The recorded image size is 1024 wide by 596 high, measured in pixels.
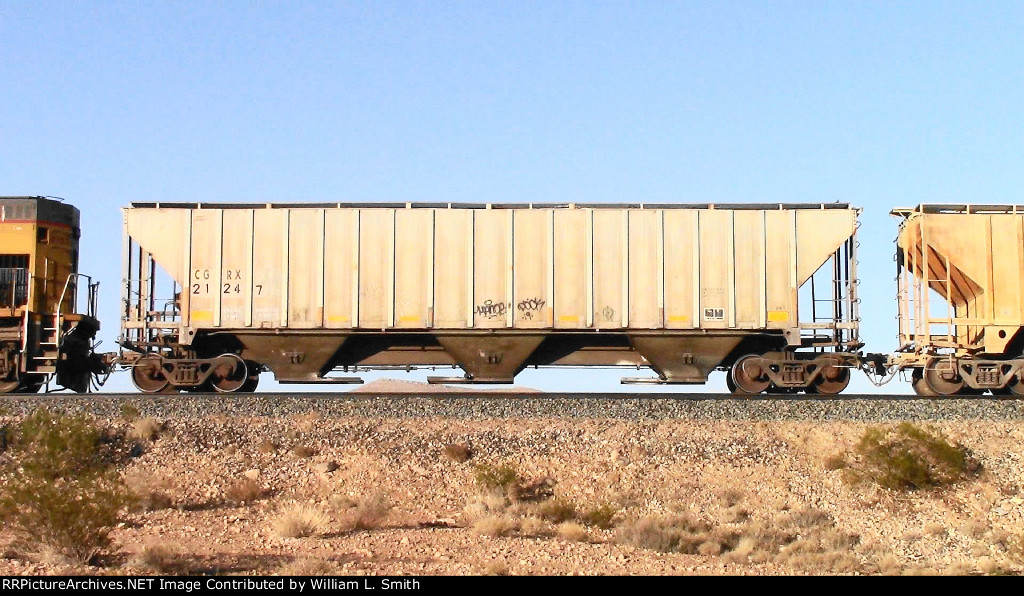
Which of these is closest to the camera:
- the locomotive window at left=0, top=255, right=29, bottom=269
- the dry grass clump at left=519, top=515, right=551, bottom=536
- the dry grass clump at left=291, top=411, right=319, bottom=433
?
the dry grass clump at left=519, top=515, right=551, bottom=536

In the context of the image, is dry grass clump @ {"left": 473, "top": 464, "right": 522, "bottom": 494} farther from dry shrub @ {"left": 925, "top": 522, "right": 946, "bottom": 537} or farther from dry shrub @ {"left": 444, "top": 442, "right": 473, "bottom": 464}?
dry shrub @ {"left": 925, "top": 522, "right": 946, "bottom": 537}

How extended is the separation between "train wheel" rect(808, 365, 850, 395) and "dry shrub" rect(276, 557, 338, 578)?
11376 mm

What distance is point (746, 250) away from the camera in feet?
61.0

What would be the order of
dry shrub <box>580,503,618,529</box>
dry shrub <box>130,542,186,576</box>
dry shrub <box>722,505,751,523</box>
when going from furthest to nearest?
dry shrub <box>722,505,751,523</box>, dry shrub <box>580,503,618,529</box>, dry shrub <box>130,542,186,576</box>

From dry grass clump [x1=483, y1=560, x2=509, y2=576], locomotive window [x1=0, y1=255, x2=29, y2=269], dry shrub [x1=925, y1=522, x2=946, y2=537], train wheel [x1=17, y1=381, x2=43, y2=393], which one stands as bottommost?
dry shrub [x1=925, y1=522, x2=946, y2=537]

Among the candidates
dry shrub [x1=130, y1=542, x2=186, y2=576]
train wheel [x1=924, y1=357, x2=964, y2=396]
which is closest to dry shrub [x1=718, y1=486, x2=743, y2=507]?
train wheel [x1=924, y1=357, x2=964, y2=396]

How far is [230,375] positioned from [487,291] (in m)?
5.34

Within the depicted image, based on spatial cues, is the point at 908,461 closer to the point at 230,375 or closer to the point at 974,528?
the point at 974,528

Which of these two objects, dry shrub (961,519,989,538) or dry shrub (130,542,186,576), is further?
dry shrub (961,519,989,538)

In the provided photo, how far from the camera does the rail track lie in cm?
1595

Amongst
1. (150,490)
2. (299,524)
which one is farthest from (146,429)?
(299,524)

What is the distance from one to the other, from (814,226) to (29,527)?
48.0 feet

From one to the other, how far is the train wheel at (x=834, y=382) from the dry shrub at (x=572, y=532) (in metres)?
7.99

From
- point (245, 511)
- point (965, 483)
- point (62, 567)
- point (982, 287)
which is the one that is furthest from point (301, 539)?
point (982, 287)
